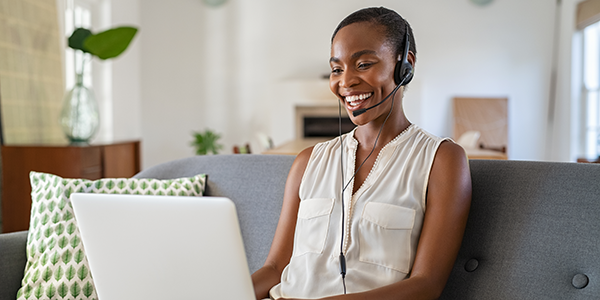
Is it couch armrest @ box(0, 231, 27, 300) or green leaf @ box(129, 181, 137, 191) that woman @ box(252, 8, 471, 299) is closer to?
green leaf @ box(129, 181, 137, 191)

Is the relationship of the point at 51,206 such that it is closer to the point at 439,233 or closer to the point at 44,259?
the point at 44,259

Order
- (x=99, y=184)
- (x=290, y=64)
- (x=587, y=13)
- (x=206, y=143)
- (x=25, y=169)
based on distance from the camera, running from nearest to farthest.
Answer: (x=99, y=184), (x=25, y=169), (x=587, y=13), (x=206, y=143), (x=290, y=64)

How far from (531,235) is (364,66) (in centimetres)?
56

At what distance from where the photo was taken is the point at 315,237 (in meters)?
1.22

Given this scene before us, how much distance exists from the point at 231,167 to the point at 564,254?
1.04m

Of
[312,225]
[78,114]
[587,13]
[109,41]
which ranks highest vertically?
[587,13]

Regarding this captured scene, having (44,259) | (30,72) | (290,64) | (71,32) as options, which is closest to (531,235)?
(44,259)

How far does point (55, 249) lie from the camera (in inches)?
55.1

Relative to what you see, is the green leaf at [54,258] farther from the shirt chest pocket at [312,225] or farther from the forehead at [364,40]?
the forehead at [364,40]

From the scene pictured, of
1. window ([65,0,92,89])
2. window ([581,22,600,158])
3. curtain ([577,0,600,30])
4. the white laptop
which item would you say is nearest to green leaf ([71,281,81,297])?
the white laptop

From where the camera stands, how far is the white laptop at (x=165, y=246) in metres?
0.77

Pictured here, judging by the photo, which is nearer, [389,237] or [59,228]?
[389,237]

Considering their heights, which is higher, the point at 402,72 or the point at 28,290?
the point at 402,72

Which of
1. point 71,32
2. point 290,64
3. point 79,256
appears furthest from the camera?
point 290,64
